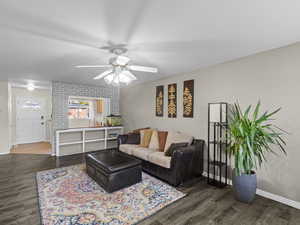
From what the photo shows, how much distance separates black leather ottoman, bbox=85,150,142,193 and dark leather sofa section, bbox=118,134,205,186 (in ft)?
1.44

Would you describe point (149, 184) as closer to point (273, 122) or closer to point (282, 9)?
point (273, 122)

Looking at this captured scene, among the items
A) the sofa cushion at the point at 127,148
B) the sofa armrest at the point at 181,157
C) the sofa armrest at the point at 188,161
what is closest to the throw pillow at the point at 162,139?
the sofa cushion at the point at 127,148

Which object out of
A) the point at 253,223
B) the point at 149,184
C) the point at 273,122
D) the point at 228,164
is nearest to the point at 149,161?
the point at 149,184

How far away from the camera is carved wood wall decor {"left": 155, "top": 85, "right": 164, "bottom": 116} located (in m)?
4.38

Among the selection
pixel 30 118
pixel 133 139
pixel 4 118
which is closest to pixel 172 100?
pixel 133 139

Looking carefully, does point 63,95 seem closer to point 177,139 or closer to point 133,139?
point 133,139

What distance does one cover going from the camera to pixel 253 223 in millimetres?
1871

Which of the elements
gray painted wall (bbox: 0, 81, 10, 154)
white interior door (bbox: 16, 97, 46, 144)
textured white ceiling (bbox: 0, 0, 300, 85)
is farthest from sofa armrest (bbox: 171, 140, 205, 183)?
white interior door (bbox: 16, 97, 46, 144)

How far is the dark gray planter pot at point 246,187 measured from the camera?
88.6 inches

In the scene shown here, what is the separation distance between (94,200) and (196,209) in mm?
1565

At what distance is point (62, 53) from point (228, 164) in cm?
376

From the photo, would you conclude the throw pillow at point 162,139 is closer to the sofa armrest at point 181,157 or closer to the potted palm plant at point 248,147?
the sofa armrest at point 181,157

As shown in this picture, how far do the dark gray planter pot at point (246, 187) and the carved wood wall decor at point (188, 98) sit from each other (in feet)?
5.49

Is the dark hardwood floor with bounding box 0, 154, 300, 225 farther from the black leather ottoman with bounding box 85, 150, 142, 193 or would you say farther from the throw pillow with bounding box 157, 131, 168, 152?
the throw pillow with bounding box 157, 131, 168, 152
